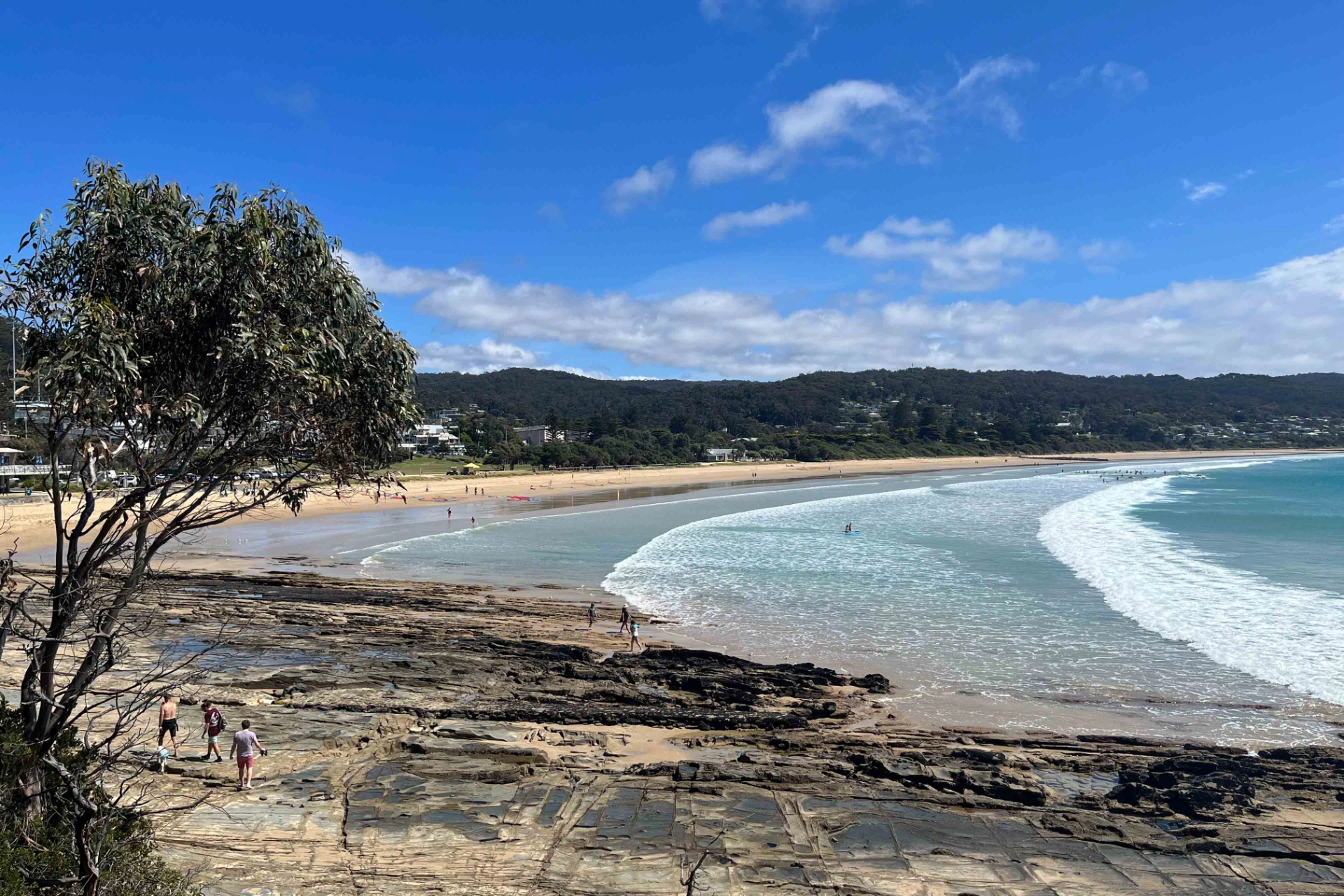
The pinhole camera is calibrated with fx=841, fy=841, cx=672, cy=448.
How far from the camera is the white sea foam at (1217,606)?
17406 mm

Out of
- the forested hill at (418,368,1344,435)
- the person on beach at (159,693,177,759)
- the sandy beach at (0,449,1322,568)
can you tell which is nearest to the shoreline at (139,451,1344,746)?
the sandy beach at (0,449,1322,568)

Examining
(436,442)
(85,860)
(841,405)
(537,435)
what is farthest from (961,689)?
(841,405)

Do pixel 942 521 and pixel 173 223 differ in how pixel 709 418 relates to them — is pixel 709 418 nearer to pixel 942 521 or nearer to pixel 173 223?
pixel 942 521

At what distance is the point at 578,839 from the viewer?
8.77m

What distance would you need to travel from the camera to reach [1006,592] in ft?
81.8

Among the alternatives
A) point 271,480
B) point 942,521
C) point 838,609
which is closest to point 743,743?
point 271,480

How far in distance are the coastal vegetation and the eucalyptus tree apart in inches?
3429

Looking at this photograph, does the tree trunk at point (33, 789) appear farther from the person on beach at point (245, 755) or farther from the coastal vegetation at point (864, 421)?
the coastal vegetation at point (864, 421)

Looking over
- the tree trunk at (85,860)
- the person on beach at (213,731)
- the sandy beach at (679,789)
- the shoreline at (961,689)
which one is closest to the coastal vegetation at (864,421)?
the shoreline at (961,689)

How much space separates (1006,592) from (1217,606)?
17.6 feet

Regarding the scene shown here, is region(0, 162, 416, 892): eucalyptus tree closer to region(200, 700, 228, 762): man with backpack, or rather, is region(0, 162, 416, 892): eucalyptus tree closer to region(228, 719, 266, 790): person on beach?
region(228, 719, 266, 790): person on beach

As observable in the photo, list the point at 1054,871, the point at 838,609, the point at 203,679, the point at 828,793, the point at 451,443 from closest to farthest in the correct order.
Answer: the point at 1054,871, the point at 828,793, the point at 203,679, the point at 838,609, the point at 451,443

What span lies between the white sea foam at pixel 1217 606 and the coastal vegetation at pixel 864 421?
65.6 metres

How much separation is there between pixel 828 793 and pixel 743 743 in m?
2.04
